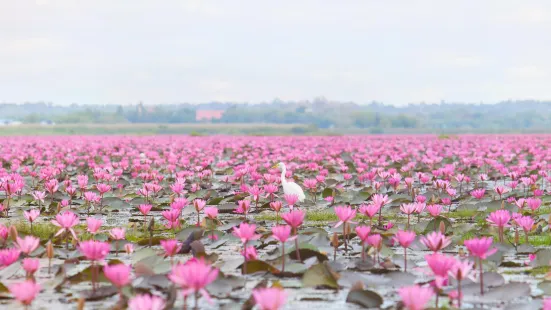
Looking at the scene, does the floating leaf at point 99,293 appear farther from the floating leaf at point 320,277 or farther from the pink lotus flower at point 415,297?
the pink lotus flower at point 415,297

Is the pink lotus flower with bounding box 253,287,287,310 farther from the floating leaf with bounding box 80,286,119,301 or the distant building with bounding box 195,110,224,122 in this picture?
the distant building with bounding box 195,110,224,122

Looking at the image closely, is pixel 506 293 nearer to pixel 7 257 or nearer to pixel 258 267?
pixel 258 267

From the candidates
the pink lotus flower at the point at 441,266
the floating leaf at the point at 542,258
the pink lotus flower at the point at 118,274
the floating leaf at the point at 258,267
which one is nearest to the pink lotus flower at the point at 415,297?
the pink lotus flower at the point at 441,266

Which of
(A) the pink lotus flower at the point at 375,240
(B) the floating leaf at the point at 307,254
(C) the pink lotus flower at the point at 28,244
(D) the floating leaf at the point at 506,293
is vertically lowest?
(D) the floating leaf at the point at 506,293

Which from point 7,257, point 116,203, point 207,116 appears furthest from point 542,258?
point 207,116

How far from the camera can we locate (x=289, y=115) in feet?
431

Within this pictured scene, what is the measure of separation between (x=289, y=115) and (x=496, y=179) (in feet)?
387

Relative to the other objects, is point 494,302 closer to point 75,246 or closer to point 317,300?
point 317,300

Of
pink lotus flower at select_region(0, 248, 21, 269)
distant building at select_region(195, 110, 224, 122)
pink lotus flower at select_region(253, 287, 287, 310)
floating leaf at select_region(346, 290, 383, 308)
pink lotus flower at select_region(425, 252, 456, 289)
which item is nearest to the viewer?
pink lotus flower at select_region(253, 287, 287, 310)

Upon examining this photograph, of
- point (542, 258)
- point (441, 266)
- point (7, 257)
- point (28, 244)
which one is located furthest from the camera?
point (542, 258)

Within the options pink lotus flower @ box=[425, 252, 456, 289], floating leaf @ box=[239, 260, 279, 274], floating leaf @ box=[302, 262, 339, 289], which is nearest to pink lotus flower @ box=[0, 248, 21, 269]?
floating leaf @ box=[239, 260, 279, 274]

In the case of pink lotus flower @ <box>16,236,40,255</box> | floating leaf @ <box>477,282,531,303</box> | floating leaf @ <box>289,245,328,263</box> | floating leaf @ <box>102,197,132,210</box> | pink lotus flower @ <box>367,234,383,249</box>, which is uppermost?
pink lotus flower @ <box>16,236,40,255</box>

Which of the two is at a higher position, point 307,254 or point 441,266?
point 441,266

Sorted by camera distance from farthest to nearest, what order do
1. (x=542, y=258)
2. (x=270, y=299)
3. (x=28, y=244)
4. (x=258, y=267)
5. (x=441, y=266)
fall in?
(x=542, y=258)
(x=258, y=267)
(x=28, y=244)
(x=441, y=266)
(x=270, y=299)
